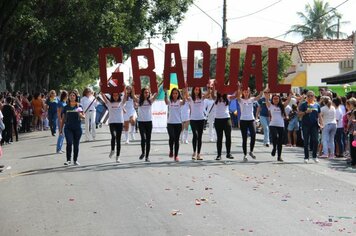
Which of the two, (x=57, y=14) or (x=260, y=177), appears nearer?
(x=260, y=177)

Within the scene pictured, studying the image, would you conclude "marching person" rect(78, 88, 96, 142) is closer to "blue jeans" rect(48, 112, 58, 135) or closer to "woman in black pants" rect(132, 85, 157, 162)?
"blue jeans" rect(48, 112, 58, 135)

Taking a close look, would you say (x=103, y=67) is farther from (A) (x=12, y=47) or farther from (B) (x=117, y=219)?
(A) (x=12, y=47)

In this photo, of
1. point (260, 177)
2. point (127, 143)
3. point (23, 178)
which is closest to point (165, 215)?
point (260, 177)

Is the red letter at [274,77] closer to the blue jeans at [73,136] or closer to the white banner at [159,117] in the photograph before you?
the blue jeans at [73,136]

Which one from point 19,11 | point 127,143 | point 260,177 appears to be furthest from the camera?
point 19,11

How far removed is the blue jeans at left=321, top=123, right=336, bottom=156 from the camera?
18.0m

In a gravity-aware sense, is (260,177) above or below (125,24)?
below

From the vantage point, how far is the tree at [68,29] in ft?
105

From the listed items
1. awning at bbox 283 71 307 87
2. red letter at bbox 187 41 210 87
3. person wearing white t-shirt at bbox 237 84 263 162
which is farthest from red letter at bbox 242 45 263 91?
awning at bbox 283 71 307 87

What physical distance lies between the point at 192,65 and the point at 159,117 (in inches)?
420

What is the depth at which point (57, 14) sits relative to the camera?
117ft

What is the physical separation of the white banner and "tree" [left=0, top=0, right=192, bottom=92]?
7.25 meters

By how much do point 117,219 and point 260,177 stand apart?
4723 millimetres

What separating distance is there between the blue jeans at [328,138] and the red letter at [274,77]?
7.11 ft
